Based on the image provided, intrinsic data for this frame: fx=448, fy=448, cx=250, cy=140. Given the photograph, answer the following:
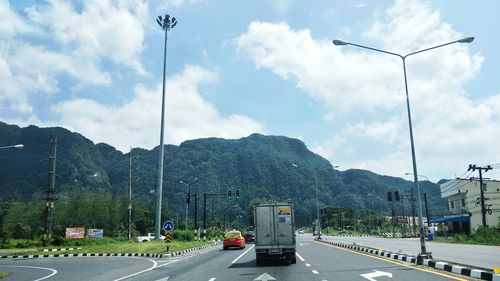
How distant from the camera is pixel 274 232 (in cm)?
2050

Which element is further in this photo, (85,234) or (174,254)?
(85,234)

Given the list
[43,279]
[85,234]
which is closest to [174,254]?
[43,279]

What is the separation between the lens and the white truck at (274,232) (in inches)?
792

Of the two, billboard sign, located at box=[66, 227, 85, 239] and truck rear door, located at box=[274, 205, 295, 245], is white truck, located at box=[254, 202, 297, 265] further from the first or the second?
billboard sign, located at box=[66, 227, 85, 239]

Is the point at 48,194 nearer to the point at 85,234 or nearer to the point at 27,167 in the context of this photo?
the point at 85,234

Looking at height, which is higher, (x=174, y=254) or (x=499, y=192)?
(x=499, y=192)

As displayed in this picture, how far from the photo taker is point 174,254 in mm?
32719

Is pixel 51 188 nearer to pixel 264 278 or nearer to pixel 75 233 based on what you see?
pixel 75 233

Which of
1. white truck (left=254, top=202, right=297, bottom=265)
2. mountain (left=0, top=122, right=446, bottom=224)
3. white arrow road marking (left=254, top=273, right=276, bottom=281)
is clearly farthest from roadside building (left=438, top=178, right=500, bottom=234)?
white arrow road marking (left=254, top=273, right=276, bottom=281)

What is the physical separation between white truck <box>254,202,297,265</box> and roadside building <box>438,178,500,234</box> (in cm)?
5905

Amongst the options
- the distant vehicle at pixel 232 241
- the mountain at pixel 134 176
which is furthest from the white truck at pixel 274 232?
the mountain at pixel 134 176

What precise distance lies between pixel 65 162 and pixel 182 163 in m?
53.4

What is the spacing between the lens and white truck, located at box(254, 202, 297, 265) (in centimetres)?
2011

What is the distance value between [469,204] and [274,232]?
64.9 meters
